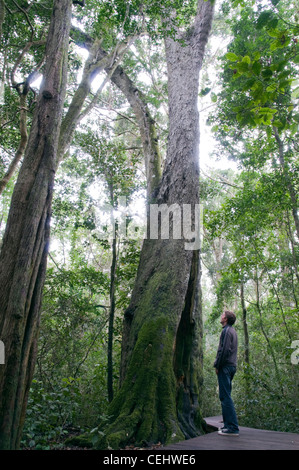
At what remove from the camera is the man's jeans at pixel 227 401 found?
3.93 metres

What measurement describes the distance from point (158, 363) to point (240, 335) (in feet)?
33.6

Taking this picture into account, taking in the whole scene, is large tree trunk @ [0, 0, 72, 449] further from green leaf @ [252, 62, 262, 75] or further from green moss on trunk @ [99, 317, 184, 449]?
green leaf @ [252, 62, 262, 75]

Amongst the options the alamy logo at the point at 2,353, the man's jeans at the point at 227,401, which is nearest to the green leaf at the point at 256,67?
the alamy logo at the point at 2,353

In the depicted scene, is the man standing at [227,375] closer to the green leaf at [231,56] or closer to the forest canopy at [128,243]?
the forest canopy at [128,243]

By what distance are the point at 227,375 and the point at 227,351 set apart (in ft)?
0.93

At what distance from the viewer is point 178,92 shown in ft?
22.4

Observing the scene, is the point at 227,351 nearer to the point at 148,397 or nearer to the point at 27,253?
the point at 148,397

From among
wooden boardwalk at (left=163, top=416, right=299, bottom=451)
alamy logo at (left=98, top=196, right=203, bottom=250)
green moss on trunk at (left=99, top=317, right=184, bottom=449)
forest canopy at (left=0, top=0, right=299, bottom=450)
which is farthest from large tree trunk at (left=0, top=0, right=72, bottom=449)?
alamy logo at (left=98, top=196, right=203, bottom=250)

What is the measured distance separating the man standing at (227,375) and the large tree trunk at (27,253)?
2277mm

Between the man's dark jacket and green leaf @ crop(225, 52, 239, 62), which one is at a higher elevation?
green leaf @ crop(225, 52, 239, 62)

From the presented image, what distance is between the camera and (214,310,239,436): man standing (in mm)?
3947

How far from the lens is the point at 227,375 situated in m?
4.08

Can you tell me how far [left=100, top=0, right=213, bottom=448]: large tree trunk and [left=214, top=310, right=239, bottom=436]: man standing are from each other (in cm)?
42
